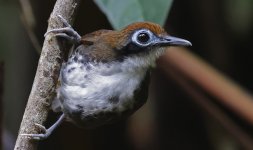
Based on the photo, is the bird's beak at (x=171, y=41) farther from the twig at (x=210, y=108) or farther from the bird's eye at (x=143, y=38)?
the twig at (x=210, y=108)

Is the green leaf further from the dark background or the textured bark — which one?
the dark background

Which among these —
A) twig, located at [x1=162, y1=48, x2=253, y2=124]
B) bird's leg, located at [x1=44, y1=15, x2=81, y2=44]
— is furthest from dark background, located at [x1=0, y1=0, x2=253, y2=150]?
bird's leg, located at [x1=44, y1=15, x2=81, y2=44]

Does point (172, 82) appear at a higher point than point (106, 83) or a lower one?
lower

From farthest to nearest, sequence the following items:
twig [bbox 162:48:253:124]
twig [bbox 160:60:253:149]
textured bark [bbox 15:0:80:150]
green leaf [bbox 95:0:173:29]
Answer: twig [bbox 160:60:253:149] < twig [bbox 162:48:253:124] < green leaf [bbox 95:0:173:29] < textured bark [bbox 15:0:80:150]

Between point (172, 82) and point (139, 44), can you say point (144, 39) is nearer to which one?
point (139, 44)

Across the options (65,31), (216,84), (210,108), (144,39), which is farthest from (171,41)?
(210,108)

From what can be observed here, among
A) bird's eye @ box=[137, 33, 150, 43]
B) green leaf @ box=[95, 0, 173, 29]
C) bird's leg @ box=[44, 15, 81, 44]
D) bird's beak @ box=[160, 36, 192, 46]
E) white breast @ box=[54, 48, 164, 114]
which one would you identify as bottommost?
white breast @ box=[54, 48, 164, 114]

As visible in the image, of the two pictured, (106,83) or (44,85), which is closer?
(44,85)
